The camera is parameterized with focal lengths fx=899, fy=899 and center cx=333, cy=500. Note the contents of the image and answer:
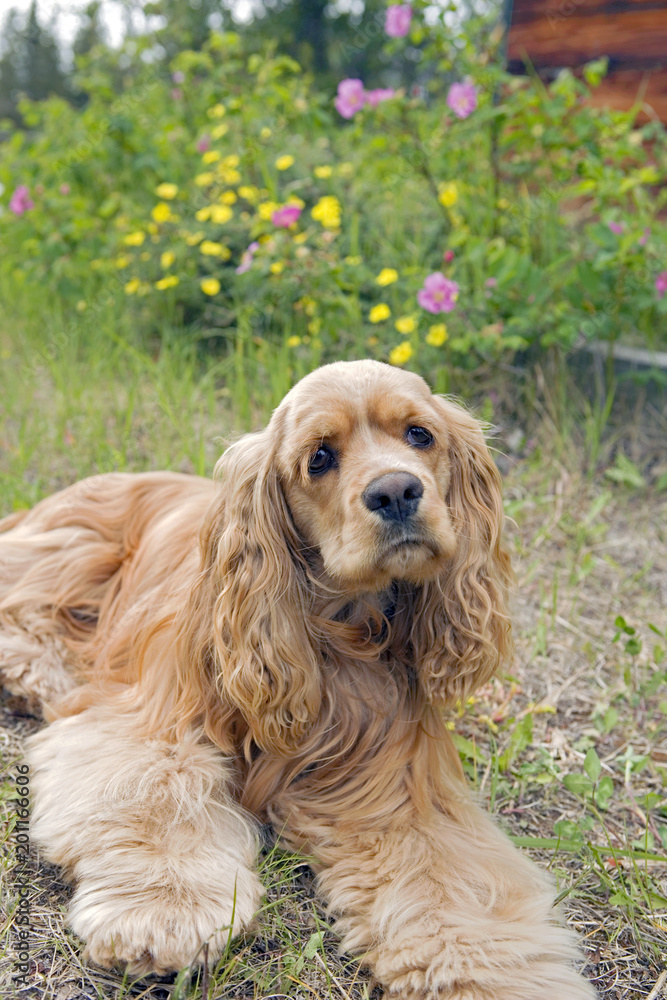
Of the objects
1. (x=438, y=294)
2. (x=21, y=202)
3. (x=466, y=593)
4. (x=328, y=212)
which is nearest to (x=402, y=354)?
(x=438, y=294)

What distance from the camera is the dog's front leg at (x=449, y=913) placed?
170 cm

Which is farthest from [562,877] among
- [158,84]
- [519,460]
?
[158,84]

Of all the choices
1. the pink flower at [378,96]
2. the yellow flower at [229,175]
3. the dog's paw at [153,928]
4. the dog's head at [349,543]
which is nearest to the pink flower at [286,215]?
the pink flower at [378,96]

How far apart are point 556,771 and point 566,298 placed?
2513 mm

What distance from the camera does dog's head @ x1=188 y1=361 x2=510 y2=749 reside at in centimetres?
193

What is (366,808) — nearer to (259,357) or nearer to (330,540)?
(330,540)

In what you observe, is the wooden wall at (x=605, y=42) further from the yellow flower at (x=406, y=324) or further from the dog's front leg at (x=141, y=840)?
the dog's front leg at (x=141, y=840)

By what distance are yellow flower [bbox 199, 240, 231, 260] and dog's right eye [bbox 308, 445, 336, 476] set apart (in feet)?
9.56

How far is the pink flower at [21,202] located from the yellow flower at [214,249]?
1.33 m

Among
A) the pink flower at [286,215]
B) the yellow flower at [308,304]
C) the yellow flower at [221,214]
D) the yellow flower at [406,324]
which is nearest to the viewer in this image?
the yellow flower at [406,324]

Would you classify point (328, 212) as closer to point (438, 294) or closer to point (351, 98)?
point (351, 98)

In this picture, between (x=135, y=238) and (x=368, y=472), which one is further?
(x=135, y=238)

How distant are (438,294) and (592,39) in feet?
8.02

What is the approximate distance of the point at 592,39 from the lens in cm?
521
